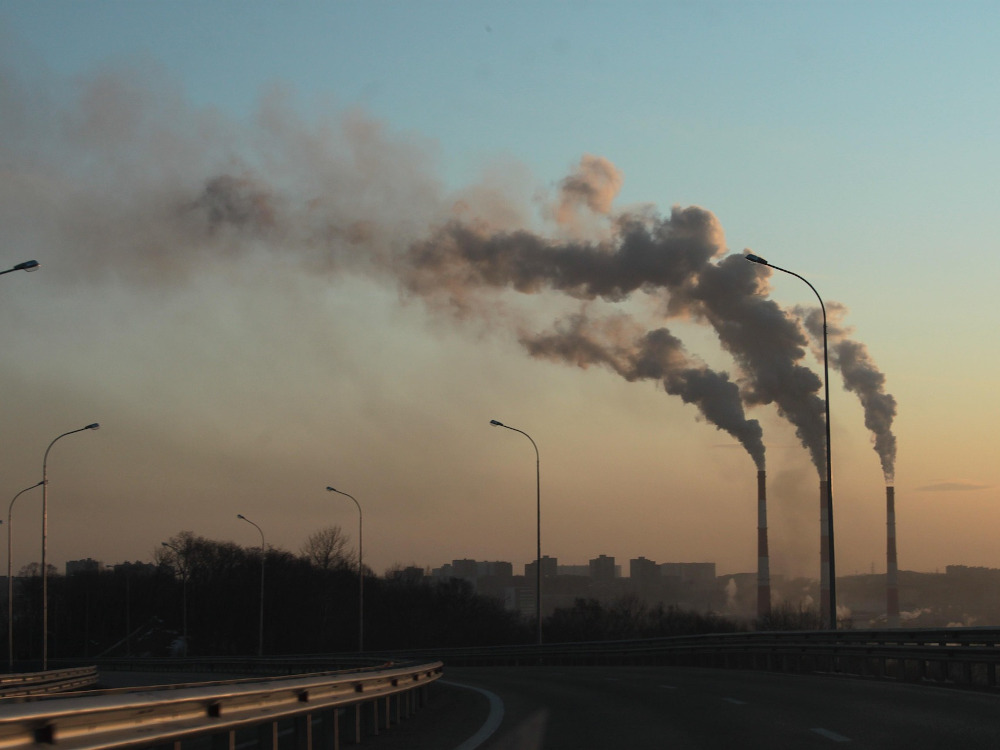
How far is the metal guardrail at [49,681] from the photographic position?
1152 inches

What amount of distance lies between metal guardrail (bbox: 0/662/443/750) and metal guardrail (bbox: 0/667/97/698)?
19.4m

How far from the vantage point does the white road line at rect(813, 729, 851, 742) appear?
11281 mm

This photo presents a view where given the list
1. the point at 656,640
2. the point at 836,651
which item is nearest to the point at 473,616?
the point at 656,640

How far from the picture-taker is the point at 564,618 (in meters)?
86.6

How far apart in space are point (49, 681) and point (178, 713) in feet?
100

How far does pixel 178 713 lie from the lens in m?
6.36

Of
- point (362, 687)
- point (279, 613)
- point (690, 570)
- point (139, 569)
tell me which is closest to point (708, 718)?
point (362, 687)

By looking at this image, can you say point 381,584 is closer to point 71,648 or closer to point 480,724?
point 71,648

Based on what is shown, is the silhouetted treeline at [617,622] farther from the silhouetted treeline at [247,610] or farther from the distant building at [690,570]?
the distant building at [690,570]

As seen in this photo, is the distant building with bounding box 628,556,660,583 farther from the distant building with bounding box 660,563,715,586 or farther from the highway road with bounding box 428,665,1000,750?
the highway road with bounding box 428,665,1000,750

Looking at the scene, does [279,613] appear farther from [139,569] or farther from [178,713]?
[178,713]

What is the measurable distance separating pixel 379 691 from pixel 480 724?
6.56ft

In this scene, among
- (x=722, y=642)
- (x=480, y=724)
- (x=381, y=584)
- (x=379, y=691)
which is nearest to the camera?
(x=379, y=691)

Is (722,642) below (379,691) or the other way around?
below
